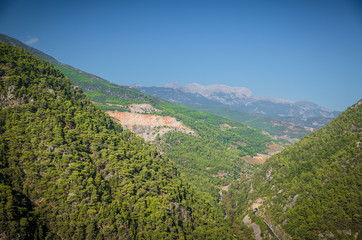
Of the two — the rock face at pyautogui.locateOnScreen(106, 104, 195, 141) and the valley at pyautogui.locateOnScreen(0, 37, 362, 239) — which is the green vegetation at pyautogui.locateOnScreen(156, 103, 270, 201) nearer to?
the rock face at pyautogui.locateOnScreen(106, 104, 195, 141)

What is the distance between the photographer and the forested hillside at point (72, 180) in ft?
158

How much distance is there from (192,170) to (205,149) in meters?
33.0

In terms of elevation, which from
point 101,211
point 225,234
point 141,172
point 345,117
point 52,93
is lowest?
point 225,234

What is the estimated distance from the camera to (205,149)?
16550 cm

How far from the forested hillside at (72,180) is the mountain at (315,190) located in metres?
25.7

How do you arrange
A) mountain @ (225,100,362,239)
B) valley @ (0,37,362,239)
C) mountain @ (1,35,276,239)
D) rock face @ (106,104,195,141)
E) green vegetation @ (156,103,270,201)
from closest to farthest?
1. valley @ (0,37,362,239)
2. mountain @ (225,100,362,239)
3. green vegetation @ (156,103,270,201)
4. mountain @ (1,35,276,239)
5. rock face @ (106,104,195,141)

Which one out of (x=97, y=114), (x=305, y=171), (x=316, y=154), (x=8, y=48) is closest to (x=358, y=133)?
(x=316, y=154)

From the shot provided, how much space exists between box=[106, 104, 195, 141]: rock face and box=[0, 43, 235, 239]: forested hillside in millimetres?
73639

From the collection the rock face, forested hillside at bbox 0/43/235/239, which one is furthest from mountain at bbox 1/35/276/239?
forested hillside at bbox 0/43/235/239

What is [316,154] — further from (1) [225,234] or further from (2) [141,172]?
(2) [141,172]

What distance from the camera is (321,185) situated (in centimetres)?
7775

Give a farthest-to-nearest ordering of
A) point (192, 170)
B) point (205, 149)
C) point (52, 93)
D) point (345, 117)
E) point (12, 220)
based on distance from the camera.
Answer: point (205, 149)
point (192, 170)
point (345, 117)
point (52, 93)
point (12, 220)

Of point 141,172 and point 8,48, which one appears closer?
point 141,172

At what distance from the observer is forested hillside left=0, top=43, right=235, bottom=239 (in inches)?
1898
